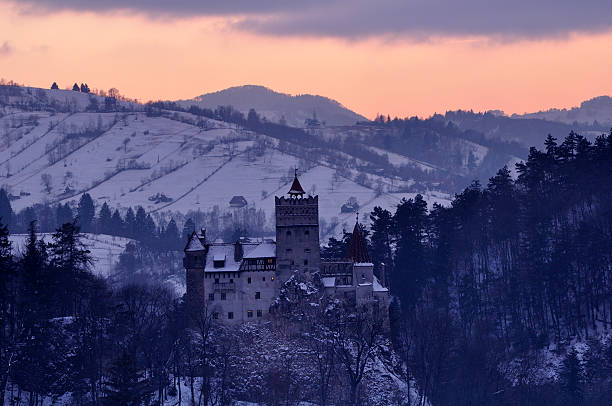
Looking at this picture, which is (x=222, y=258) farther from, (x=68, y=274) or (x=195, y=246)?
(x=68, y=274)

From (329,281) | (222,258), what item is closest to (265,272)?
(222,258)

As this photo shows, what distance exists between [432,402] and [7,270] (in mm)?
42260

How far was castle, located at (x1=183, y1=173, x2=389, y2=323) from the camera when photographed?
12200 cm

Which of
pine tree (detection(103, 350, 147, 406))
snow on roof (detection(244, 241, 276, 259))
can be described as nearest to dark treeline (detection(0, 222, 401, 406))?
snow on roof (detection(244, 241, 276, 259))

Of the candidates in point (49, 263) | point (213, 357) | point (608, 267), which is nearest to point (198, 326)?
point (213, 357)

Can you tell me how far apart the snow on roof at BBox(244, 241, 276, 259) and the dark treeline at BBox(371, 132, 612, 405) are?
50.8 ft

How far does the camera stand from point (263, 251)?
124125 millimetres

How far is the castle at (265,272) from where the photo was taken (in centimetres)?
12200

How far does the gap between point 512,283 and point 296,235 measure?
1077 inches

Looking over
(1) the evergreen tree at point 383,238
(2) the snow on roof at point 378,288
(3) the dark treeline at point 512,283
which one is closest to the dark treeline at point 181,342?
(2) the snow on roof at point 378,288

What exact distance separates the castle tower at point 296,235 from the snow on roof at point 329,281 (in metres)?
1.42

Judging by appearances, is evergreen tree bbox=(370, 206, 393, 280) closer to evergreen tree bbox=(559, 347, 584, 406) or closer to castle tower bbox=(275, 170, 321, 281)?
castle tower bbox=(275, 170, 321, 281)

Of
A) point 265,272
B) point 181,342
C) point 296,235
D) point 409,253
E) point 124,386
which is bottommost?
point 124,386

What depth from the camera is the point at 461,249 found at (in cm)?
14600
